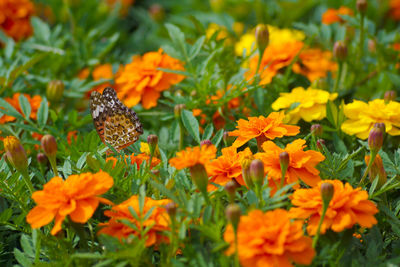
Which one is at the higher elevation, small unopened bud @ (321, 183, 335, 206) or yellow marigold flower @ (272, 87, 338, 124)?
small unopened bud @ (321, 183, 335, 206)

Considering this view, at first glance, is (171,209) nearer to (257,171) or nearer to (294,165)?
(257,171)

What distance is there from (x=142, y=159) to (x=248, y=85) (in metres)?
0.38

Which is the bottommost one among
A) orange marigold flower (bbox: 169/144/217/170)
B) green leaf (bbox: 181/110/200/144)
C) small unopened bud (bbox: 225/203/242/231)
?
green leaf (bbox: 181/110/200/144)

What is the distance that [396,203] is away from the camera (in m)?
0.97

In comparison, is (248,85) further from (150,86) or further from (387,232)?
(387,232)

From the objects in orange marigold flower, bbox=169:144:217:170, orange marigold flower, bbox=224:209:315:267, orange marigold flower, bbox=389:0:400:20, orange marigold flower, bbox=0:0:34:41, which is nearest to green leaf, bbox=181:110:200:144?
orange marigold flower, bbox=169:144:217:170

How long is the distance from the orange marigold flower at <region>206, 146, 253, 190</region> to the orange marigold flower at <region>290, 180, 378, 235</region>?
0.42 ft

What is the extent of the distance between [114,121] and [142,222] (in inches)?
14.2

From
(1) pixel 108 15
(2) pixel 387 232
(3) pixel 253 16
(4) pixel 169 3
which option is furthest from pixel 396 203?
(4) pixel 169 3

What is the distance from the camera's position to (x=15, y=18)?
185 cm

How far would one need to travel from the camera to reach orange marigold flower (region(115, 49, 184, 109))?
1293 mm

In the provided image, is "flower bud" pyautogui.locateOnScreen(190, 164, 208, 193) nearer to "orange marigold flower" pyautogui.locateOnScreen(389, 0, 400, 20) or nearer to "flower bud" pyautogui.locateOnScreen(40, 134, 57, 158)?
"flower bud" pyautogui.locateOnScreen(40, 134, 57, 158)

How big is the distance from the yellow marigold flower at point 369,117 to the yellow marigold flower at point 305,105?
6cm

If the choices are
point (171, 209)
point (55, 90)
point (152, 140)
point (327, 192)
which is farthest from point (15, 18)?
point (327, 192)
